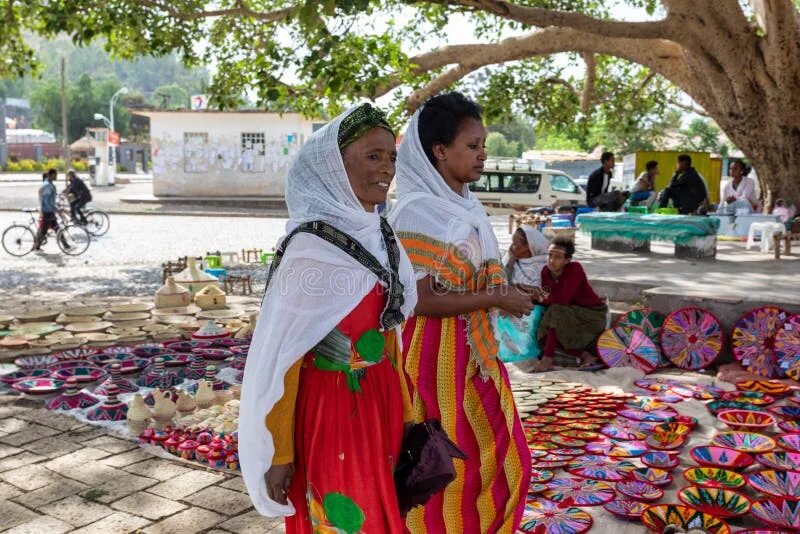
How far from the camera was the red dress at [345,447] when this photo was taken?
1882 mm

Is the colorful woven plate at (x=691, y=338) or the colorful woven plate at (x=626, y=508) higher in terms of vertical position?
the colorful woven plate at (x=691, y=338)

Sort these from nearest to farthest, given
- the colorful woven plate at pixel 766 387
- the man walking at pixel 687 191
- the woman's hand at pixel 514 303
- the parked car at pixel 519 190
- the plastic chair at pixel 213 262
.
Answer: the woman's hand at pixel 514 303
the colorful woven plate at pixel 766 387
the plastic chair at pixel 213 262
the man walking at pixel 687 191
the parked car at pixel 519 190

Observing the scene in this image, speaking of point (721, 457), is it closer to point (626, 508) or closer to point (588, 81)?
point (626, 508)

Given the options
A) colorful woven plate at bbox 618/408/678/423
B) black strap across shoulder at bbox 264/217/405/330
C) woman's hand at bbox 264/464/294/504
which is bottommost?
colorful woven plate at bbox 618/408/678/423

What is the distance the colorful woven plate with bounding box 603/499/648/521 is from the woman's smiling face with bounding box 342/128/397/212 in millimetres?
1884

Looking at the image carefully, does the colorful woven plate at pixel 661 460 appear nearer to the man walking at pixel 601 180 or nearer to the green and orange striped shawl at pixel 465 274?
the green and orange striped shawl at pixel 465 274

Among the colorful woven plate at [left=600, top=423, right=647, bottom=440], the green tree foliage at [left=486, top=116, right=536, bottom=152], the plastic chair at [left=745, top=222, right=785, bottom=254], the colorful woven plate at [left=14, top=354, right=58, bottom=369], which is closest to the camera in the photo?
the colorful woven plate at [left=600, top=423, right=647, bottom=440]

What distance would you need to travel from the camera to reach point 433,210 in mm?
2535

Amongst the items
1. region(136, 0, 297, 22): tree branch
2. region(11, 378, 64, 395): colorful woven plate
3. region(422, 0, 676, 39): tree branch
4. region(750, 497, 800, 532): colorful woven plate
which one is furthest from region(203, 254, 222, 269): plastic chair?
region(750, 497, 800, 532): colorful woven plate

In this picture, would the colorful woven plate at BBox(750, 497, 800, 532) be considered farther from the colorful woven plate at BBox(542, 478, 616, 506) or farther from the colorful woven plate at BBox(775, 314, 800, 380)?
the colorful woven plate at BBox(775, 314, 800, 380)

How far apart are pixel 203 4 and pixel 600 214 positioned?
661 cm

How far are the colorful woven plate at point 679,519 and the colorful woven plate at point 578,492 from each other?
0.24 m

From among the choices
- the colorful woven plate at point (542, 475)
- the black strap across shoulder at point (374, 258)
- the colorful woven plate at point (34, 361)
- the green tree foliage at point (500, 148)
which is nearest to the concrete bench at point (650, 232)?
the colorful woven plate at point (542, 475)

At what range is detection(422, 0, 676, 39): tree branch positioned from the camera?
7.88 m
